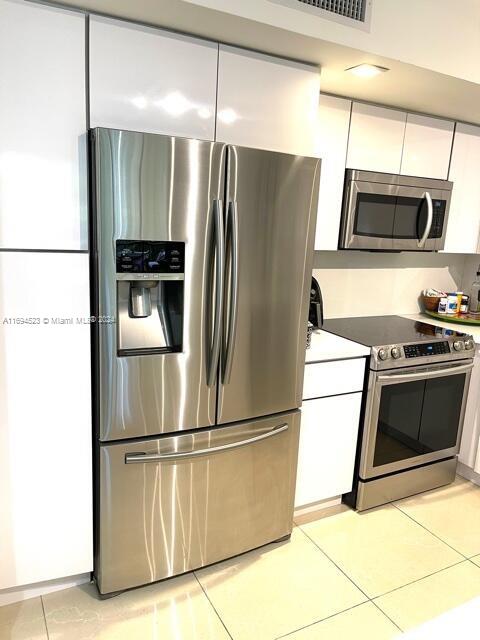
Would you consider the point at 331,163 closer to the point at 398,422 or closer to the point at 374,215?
the point at 374,215

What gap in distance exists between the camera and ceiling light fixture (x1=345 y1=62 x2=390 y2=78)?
2.04 metres

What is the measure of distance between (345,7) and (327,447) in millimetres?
1940

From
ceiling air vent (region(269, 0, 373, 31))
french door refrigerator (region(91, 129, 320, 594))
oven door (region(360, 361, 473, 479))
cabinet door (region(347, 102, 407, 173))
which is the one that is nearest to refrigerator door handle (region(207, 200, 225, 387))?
french door refrigerator (region(91, 129, 320, 594))

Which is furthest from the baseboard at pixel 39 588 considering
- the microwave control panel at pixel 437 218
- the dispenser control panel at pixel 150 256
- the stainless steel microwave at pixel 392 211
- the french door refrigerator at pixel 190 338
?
the microwave control panel at pixel 437 218

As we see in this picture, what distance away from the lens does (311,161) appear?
6.57 ft

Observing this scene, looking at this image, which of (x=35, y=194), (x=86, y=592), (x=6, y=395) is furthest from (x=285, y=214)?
(x=86, y=592)

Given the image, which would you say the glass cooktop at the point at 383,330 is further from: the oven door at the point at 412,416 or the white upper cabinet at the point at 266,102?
the white upper cabinet at the point at 266,102

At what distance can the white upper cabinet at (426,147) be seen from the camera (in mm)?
2766

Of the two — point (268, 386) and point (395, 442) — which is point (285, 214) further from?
point (395, 442)

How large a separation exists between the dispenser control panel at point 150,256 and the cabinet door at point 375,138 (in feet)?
4.18

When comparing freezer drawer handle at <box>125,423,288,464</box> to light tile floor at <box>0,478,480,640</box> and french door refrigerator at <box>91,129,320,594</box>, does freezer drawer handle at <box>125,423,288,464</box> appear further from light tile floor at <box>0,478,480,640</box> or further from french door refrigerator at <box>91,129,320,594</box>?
light tile floor at <box>0,478,480,640</box>

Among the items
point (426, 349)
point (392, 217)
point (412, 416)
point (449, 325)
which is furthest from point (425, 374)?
point (392, 217)

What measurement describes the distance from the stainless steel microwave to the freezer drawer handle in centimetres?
112

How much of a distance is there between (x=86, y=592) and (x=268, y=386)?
115cm
